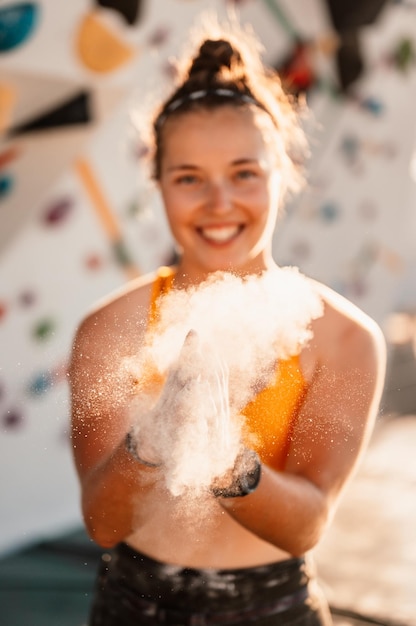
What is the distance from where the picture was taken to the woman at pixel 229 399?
61 cm

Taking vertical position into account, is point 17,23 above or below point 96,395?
above

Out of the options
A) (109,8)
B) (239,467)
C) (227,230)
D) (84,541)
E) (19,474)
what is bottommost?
(84,541)

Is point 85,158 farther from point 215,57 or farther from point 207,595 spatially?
point 207,595

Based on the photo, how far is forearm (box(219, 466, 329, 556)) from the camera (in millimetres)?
546

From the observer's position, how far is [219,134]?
67cm

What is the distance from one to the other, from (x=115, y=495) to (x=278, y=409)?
144mm

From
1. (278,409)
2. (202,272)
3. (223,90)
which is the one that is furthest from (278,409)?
(223,90)

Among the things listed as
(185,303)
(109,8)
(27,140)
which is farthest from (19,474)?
(185,303)

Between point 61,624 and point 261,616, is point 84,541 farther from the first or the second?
point 261,616

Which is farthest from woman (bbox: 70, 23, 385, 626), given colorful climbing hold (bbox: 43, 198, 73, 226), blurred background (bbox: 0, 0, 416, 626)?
colorful climbing hold (bbox: 43, 198, 73, 226)

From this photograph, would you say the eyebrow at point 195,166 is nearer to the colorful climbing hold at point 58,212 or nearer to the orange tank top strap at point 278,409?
the orange tank top strap at point 278,409

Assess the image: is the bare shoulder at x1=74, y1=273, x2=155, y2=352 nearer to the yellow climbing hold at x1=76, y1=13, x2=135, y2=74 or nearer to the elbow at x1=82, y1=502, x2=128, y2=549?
the elbow at x1=82, y1=502, x2=128, y2=549

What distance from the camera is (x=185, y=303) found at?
2.18ft

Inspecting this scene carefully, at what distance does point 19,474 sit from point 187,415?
1.12m
